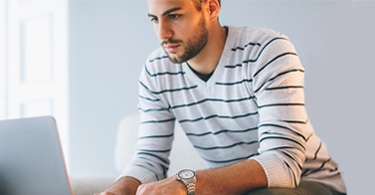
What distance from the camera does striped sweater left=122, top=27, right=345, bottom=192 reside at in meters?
1.31

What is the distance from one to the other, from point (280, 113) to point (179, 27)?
0.37 metres

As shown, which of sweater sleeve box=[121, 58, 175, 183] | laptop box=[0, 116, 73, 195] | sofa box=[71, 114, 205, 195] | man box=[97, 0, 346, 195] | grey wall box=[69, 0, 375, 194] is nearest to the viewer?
laptop box=[0, 116, 73, 195]

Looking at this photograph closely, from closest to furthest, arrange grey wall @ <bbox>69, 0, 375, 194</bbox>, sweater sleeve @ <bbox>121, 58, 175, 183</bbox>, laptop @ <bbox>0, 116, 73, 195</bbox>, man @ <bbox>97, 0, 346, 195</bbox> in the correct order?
laptop @ <bbox>0, 116, 73, 195</bbox> < man @ <bbox>97, 0, 346, 195</bbox> < grey wall @ <bbox>69, 0, 375, 194</bbox> < sweater sleeve @ <bbox>121, 58, 175, 183</bbox>

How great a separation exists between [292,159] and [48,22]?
197 centimetres

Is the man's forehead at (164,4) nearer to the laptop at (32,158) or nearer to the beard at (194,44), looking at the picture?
the beard at (194,44)

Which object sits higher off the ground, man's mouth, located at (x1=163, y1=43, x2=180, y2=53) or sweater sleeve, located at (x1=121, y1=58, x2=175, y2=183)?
man's mouth, located at (x1=163, y1=43, x2=180, y2=53)

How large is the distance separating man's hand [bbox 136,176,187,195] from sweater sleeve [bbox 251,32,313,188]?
210 millimetres

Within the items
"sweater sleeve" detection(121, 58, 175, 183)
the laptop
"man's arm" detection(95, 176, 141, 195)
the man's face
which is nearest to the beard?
the man's face

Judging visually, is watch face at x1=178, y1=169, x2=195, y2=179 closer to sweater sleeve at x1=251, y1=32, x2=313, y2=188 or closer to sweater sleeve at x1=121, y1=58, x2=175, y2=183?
sweater sleeve at x1=251, y1=32, x2=313, y2=188

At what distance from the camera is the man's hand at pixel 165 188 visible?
116 cm

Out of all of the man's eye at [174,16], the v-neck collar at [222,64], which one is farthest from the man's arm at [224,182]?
the man's eye at [174,16]

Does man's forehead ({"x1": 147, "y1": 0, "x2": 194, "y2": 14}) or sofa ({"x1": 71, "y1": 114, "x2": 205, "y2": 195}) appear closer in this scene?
man's forehead ({"x1": 147, "y1": 0, "x2": 194, "y2": 14})

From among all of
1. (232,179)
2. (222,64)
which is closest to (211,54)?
(222,64)

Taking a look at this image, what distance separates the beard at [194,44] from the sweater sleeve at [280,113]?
0.17 metres
